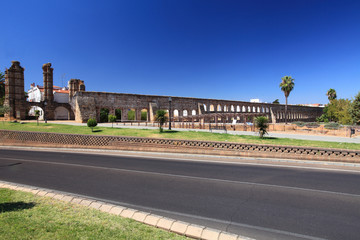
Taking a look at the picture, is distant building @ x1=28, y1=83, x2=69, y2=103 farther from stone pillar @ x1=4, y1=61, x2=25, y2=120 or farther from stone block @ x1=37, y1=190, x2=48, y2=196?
stone block @ x1=37, y1=190, x2=48, y2=196

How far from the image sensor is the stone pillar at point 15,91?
101 feet

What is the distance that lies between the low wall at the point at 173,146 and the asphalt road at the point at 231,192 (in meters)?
1.65

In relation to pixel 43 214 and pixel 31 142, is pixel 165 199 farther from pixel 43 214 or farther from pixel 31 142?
pixel 31 142

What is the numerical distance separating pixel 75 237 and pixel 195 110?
38809 mm

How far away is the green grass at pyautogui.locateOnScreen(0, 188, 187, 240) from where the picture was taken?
9.44 ft

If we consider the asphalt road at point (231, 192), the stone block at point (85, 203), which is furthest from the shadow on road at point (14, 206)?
the asphalt road at point (231, 192)

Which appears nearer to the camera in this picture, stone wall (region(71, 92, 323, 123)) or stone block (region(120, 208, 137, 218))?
stone block (region(120, 208, 137, 218))

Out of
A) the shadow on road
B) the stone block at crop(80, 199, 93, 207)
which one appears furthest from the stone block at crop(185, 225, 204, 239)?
the shadow on road

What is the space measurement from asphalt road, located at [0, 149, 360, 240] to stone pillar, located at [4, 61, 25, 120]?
100 ft

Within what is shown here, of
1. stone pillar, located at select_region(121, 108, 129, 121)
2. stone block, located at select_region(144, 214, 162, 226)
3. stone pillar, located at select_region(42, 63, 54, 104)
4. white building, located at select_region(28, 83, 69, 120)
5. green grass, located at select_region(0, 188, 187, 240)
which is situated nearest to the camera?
green grass, located at select_region(0, 188, 187, 240)

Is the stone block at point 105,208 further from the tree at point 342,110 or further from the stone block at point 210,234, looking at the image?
the tree at point 342,110

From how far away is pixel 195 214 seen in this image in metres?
4.02

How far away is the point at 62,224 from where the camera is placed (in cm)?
318

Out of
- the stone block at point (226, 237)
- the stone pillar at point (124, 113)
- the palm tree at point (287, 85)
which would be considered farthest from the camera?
the palm tree at point (287, 85)
